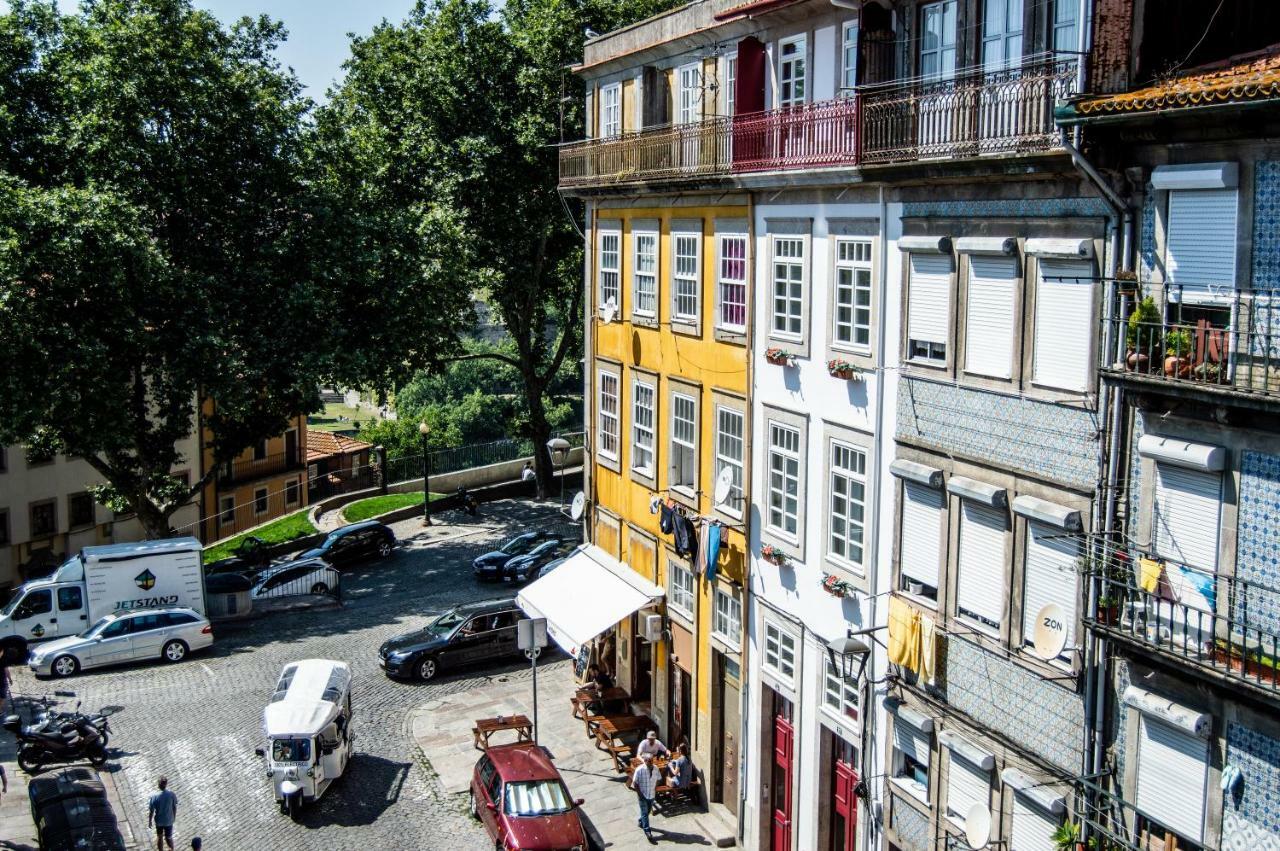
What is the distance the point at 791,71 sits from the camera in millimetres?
22641

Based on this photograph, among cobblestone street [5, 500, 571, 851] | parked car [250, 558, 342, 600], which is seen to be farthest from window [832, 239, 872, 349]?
parked car [250, 558, 342, 600]

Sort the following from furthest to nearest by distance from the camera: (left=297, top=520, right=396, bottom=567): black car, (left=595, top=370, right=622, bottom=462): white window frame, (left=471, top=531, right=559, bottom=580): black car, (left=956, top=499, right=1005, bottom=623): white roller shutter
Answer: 1. (left=297, top=520, right=396, bottom=567): black car
2. (left=471, top=531, right=559, bottom=580): black car
3. (left=595, top=370, right=622, bottom=462): white window frame
4. (left=956, top=499, right=1005, bottom=623): white roller shutter

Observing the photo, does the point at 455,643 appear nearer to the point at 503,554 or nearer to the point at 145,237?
the point at 503,554

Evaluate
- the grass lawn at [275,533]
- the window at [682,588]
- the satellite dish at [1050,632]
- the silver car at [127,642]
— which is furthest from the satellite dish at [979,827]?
the grass lawn at [275,533]

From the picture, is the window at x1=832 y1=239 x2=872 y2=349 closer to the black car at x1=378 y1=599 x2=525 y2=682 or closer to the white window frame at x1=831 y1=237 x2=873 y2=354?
the white window frame at x1=831 y1=237 x2=873 y2=354

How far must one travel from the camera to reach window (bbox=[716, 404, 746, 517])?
2458 centimetres

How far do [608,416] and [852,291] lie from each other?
1114 cm

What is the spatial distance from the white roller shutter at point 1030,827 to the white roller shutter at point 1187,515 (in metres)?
4.02

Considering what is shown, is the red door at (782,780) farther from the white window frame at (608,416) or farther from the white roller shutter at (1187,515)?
the white roller shutter at (1187,515)

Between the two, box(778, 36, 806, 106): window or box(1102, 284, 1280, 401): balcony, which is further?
box(778, 36, 806, 106): window

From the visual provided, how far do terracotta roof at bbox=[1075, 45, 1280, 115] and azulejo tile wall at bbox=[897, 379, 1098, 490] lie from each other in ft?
11.9

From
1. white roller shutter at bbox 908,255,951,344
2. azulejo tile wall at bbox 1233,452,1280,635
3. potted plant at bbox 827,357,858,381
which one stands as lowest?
azulejo tile wall at bbox 1233,452,1280,635

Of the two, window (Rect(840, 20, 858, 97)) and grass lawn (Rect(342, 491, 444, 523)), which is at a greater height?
window (Rect(840, 20, 858, 97))

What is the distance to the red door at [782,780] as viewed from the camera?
76.9ft
